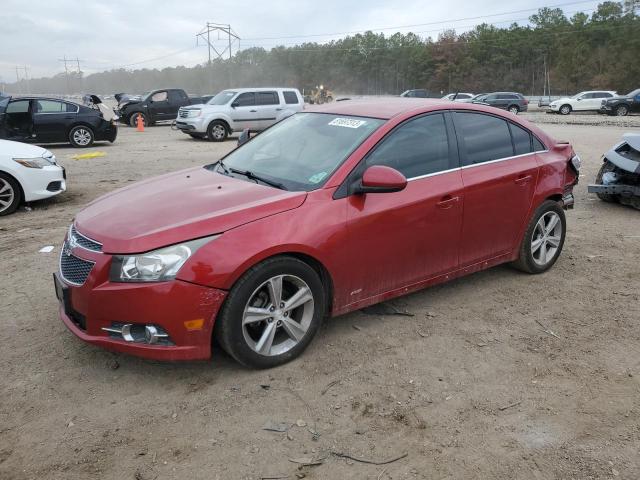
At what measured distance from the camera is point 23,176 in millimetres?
7559

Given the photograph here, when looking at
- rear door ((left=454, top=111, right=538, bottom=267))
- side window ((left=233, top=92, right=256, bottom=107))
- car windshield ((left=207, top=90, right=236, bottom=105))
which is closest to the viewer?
rear door ((left=454, top=111, right=538, bottom=267))

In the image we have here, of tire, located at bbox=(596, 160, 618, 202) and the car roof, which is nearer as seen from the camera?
the car roof

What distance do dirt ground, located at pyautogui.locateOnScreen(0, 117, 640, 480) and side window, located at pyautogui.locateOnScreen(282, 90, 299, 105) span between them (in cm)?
1565

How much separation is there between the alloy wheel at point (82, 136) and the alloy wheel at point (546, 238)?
1422 cm

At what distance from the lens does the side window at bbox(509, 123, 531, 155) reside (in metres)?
4.87

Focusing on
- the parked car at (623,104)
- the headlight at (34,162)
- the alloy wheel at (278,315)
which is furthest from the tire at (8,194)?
the parked car at (623,104)

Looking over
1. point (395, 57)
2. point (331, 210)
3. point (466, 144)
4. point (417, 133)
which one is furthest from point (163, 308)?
point (395, 57)

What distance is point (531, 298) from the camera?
470 centimetres

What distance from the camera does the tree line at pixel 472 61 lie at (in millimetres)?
66438

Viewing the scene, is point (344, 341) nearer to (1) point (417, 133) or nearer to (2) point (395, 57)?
(1) point (417, 133)

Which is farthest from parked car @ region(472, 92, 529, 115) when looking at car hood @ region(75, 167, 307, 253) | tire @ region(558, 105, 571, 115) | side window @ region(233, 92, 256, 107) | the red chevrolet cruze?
car hood @ region(75, 167, 307, 253)

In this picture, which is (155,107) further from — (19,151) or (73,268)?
(73,268)

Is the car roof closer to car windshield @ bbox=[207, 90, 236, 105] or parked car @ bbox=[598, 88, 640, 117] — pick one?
car windshield @ bbox=[207, 90, 236, 105]

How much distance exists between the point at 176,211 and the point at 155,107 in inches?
942
